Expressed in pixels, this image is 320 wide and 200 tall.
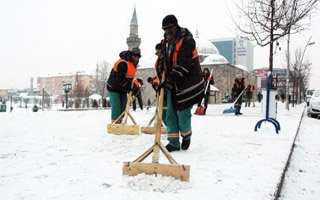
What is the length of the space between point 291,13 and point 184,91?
34.0 feet

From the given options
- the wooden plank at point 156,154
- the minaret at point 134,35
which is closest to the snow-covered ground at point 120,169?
the wooden plank at point 156,154

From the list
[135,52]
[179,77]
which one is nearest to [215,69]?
[135,52]

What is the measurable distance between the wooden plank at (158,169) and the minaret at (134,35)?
166 ft

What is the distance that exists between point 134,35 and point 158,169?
52.9 m

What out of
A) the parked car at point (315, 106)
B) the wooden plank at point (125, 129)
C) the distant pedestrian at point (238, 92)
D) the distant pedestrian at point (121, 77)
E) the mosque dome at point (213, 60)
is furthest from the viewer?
the mosque dome at point (213, 60)

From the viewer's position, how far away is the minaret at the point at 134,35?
5356 centimetres

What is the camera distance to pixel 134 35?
5419 cm

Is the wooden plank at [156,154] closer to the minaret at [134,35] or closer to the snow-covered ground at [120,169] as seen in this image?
the snow-covered ground at [120,169]

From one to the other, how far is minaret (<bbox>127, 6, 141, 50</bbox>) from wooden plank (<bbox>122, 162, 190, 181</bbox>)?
50.5 m

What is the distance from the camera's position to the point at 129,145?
14.7 feet

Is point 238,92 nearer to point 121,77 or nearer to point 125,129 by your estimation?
point 121,77

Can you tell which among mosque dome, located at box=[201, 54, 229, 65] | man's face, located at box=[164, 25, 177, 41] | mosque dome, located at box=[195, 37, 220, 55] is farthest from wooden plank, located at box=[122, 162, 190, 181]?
mosque dome, located at box=[195, 37, 220, 55]

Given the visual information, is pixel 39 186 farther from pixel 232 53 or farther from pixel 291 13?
pixel 232 53

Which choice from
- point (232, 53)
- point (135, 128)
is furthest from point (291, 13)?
point (232, 53)
